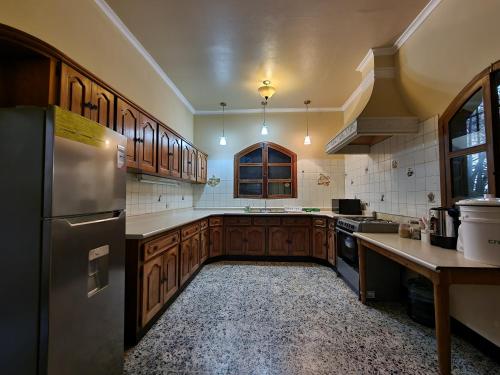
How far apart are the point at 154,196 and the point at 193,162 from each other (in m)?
1.01

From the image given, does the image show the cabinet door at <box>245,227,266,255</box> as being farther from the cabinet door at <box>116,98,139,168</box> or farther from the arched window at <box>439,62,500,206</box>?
the arched window at <box>439,62,500,206</box>

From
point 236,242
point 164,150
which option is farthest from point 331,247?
point 164,150

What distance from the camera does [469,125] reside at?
207 cm

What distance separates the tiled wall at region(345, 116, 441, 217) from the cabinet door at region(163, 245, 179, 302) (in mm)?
2722

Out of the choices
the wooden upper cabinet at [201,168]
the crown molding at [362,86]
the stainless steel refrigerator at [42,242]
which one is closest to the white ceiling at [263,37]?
the crown molding at [362,86]

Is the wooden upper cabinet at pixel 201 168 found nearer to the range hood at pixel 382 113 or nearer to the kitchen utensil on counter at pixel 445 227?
the range hood at pixel 382 113

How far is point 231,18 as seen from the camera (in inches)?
97.1

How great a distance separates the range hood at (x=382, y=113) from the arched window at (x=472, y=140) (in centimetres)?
39

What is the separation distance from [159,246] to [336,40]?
3027mm

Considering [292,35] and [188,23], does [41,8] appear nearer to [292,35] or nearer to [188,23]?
[188,23]

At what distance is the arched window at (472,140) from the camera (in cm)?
180

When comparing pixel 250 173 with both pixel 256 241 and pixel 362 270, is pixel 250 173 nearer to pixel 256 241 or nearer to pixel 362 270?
pixel 256 241

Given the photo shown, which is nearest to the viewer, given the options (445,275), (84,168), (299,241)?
(84,168)

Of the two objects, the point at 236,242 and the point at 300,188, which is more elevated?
the point at 300,188
